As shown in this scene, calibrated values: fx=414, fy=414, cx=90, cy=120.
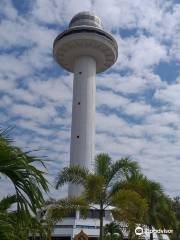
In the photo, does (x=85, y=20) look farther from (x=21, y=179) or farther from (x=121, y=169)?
(x=21, y=179)

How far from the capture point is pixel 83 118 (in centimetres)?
5828

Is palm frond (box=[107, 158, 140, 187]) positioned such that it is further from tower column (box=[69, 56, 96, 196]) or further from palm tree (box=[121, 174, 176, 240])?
tower column (box=[69, 56, 96, 196])

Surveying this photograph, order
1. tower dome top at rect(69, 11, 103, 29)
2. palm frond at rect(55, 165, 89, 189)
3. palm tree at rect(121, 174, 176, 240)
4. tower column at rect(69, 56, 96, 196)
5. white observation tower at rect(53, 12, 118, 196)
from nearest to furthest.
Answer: palm frond at rect(55, 165, 89, 189)
palm tree at rect(121, 174, 176, 240)
tower column at rect(69, 56, 96, 196)
white observation tower at rect(53, 12, 118, 196)
tower dome top at rect(69, 11, 103, 29)

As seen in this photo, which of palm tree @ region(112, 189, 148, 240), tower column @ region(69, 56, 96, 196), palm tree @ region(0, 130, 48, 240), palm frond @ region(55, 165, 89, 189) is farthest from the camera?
tower column @ region(69, 56, 96, 196)

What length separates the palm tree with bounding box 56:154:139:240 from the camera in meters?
24.1

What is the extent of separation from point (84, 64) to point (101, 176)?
40887mm

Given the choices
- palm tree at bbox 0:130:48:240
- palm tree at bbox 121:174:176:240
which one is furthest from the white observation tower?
palm tree at bbox 0:130:48:240

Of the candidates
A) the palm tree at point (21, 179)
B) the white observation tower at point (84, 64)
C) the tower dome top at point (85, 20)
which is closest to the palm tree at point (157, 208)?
the white observation tower at point (84, 64)

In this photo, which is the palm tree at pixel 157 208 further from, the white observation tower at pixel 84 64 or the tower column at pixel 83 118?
the white observation tower at pixel 84 64

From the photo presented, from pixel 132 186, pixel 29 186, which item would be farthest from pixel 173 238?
pixel 29 186

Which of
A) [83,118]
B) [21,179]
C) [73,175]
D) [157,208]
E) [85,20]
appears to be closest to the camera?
[21,179]

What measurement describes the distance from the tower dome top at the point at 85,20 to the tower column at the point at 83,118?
645cm

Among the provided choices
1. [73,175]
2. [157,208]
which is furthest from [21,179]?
[157,208]

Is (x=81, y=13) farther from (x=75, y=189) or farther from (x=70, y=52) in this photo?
(x=75, y=189)
